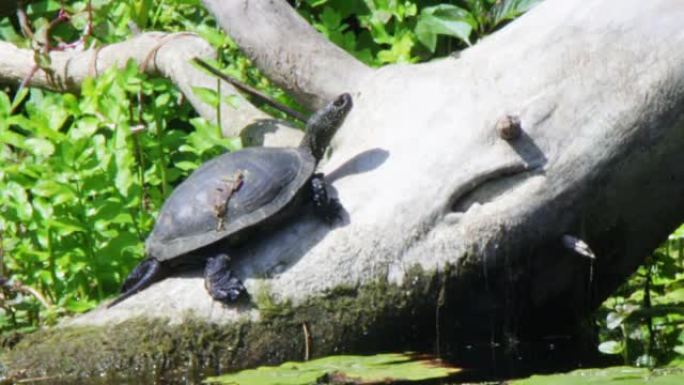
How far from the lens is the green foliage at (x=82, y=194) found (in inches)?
206

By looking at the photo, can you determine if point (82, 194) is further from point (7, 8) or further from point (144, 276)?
point (7, 8)

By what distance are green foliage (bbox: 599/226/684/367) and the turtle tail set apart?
5.08 ft

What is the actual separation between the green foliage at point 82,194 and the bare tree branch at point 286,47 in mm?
382

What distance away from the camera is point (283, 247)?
15.0 feet

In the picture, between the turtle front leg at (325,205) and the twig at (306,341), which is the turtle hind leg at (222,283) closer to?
the twig at (306,341)

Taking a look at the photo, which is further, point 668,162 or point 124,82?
point 124,82

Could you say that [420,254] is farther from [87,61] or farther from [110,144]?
[87,61]

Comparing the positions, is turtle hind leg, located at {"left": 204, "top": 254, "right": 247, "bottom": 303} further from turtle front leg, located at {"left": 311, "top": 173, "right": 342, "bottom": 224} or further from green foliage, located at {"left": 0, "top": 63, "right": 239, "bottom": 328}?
green foliage, located at {"left": 0, "top": 63, "right": 239, "bottom": 328}

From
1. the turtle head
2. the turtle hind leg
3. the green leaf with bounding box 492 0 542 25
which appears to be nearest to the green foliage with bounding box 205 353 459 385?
the turtle hind leg

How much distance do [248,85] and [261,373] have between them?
1.93 metres

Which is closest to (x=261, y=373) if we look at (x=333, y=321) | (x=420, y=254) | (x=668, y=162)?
(x=333, y=321)

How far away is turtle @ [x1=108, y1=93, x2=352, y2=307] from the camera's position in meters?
4.53

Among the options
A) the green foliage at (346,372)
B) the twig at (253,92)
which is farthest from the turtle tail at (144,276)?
the twig at (253,92)

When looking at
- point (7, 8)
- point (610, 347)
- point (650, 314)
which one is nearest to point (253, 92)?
point (650, 314)
